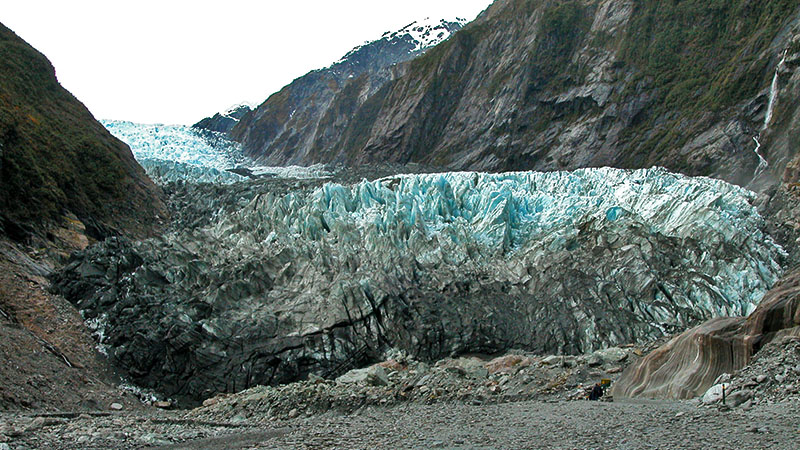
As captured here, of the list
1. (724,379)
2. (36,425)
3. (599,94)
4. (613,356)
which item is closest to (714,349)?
(724,379)

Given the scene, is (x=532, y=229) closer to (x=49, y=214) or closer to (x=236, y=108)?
(x=49, y=214)

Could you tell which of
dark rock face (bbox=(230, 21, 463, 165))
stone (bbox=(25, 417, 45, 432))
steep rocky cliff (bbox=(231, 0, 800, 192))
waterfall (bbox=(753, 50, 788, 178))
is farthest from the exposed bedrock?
dark rock face (bbox=(230, 21, 463, 165))

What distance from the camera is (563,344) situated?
20.4m

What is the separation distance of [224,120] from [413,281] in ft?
263

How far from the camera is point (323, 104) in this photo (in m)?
79.1

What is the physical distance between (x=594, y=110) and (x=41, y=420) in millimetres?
40369

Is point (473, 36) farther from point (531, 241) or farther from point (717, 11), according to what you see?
point (531, 241)

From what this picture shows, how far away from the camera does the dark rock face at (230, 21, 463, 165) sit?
68.4m

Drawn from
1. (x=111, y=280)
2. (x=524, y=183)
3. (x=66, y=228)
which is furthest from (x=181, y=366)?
(x=524, y=183)

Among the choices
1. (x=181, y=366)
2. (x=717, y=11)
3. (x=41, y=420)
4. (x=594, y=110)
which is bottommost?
(x=181, y=366)

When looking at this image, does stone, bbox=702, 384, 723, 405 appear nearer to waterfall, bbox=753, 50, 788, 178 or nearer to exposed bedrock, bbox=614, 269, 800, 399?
exposed bedrock, bbox=614, 269, 800, 399

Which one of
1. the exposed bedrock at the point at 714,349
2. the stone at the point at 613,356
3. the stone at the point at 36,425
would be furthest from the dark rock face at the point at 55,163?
the exposed bedrock at the point at 714,349

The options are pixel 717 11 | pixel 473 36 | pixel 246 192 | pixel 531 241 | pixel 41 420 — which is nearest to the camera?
pixel 41 420

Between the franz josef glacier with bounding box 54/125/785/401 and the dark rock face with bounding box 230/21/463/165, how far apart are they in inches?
1388
